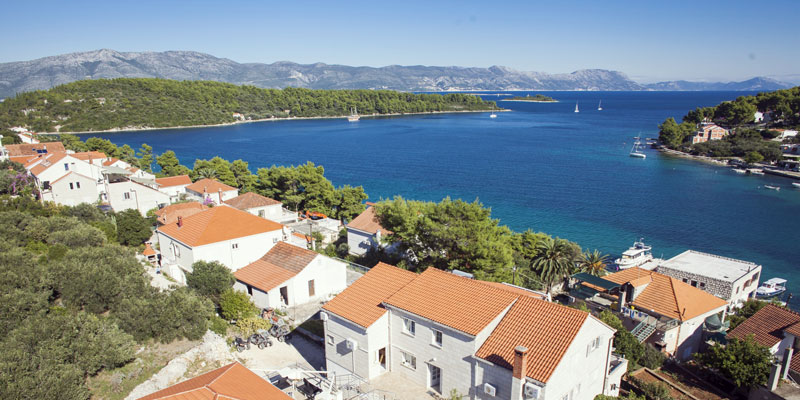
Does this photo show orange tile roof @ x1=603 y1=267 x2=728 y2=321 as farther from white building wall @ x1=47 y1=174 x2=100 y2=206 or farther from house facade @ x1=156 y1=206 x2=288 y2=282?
white building wall @ x1=47 y1=174 x2=100 y2=206

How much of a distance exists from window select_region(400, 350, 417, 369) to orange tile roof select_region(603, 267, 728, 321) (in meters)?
11.8

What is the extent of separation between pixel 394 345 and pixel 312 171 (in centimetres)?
2830

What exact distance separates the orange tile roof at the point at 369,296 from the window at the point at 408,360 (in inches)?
58.0

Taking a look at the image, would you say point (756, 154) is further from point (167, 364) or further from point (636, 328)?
point (167, 364)

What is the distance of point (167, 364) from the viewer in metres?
14.8

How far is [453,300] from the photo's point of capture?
13781mm

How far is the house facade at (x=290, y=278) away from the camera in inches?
791

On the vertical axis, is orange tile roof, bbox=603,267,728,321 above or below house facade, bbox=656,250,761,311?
above

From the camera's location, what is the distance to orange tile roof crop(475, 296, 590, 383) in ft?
37.4

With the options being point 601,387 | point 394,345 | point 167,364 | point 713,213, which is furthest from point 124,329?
point 713,213

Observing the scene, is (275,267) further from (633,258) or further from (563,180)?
(563,180)

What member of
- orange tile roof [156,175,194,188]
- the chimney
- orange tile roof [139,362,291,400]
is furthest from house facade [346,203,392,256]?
orange tile roof [156,175,194,188]

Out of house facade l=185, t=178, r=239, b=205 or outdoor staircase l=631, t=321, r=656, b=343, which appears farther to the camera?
house facade l=185, t=178, r=239, b=205

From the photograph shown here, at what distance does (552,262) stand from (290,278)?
1375 cm
